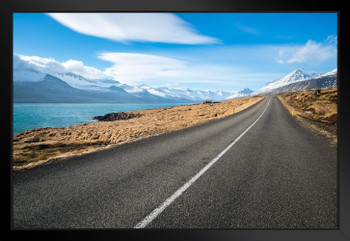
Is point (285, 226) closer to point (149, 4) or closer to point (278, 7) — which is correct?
point (278, 7)

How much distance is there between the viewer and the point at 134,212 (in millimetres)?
2969

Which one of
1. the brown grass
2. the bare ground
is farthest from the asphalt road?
the bare ground

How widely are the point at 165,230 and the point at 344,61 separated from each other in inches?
147

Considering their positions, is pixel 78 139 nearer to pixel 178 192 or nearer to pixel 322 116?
pixel 178 192

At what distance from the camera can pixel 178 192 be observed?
3.69 m

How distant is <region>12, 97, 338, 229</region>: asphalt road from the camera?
2.82 m

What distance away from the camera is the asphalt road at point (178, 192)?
9.25 ft

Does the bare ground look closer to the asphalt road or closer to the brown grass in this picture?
the asphalt road

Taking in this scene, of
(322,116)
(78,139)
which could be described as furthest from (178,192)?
(322,116)

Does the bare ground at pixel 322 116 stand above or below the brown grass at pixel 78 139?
above

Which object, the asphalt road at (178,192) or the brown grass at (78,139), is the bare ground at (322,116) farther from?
the brown grass at (78,139)

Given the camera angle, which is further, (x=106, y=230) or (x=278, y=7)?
(x=278, y=7)

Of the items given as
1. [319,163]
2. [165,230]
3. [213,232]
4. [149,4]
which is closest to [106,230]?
[165,230]

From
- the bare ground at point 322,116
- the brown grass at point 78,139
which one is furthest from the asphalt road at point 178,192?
the bare ground at point 322,116
